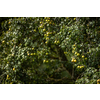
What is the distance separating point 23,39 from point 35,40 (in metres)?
0.25

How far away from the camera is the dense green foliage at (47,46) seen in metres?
1.92

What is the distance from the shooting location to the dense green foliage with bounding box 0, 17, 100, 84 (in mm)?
1923

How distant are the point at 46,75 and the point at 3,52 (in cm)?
124

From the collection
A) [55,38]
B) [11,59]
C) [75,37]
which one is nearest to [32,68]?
[11,59]

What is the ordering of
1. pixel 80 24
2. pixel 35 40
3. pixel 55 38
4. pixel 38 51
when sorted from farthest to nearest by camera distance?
1. pixel 35 40
2. pixel 38 51
3. pixel 55 38
4. pixel 80 24

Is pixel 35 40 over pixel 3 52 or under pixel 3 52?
over

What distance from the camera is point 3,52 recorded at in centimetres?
288

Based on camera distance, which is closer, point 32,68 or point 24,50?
point 24,50

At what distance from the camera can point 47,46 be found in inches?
100

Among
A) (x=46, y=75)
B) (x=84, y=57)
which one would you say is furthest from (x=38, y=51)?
(x=46, y=75)

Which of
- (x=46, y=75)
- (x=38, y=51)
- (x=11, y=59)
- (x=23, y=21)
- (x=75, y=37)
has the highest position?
(x=23, y=21)
